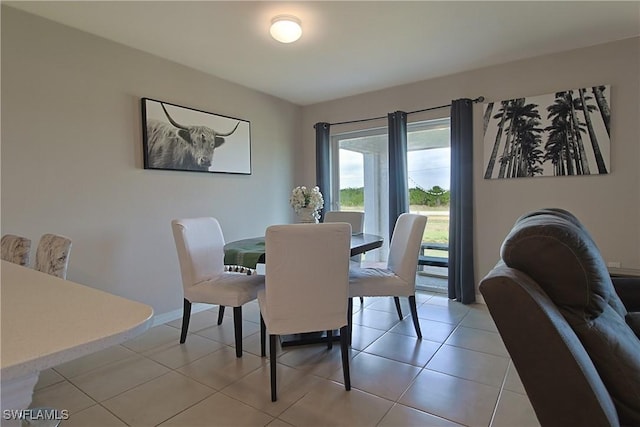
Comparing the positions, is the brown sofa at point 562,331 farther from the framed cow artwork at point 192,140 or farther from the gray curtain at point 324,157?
the gray curtain at point 324,157

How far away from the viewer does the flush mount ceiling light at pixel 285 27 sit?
2383mm

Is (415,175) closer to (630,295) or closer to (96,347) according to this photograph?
(630,295)

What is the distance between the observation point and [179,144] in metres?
3.24

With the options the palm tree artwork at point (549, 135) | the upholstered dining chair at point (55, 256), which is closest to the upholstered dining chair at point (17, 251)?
the upholstered dining chair at point (55, 256)

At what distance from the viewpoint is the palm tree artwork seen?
2.97m

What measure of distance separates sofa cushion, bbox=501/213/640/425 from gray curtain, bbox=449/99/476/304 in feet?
8.33

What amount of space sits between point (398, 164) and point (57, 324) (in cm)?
365

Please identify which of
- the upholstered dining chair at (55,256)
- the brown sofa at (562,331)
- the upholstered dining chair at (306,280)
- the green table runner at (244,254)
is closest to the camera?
the brown sofa at (562,331)

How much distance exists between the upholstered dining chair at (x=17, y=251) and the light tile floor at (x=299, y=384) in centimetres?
78

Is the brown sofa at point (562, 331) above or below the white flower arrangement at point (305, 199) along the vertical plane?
below

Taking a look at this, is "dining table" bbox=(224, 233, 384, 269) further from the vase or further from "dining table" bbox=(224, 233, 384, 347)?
the vase

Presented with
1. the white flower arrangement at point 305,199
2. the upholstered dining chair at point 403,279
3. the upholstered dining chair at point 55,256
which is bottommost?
the upholstered dining chair at point 403,279

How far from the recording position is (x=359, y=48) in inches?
116

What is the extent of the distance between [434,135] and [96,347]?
3.88 metres
